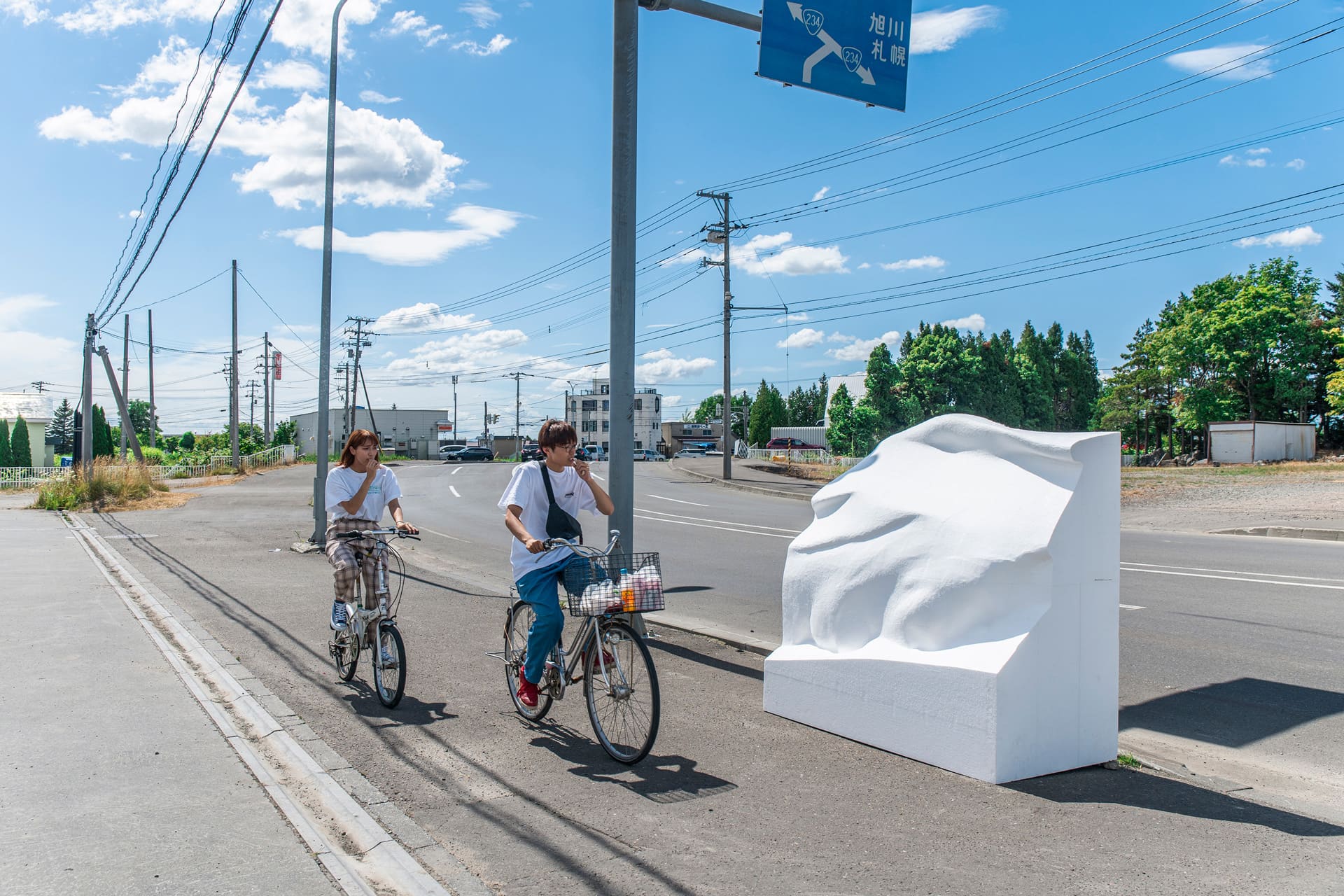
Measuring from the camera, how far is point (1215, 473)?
33.6m

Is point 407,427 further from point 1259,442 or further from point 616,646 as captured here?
point 616,646

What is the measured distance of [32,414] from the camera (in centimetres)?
7119

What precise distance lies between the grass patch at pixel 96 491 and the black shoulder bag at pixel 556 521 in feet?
91.3

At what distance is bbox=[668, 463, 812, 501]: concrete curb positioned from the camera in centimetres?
3269

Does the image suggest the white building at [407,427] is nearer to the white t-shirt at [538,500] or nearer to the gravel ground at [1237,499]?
the gravel ground at [1237,499]

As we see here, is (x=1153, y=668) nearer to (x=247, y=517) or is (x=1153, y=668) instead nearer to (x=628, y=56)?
(x=628, y=56)

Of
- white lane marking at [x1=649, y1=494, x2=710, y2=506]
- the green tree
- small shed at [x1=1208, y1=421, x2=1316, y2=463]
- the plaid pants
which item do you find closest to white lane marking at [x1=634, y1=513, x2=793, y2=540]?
white lane marking at [x1=649, y1=494, x2=710, y2=506]

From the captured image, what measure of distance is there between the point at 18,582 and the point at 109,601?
8.58ft

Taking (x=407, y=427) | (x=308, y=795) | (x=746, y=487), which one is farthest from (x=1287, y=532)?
(x=407, y=427)

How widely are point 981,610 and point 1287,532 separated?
17173mm

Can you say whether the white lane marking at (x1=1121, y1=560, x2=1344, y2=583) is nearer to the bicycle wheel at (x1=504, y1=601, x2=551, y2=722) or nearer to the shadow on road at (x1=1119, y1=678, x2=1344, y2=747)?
the shadow on road at (x1=1119, y1=678, x2=1344, y2=747)

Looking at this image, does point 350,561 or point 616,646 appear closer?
point 616,646

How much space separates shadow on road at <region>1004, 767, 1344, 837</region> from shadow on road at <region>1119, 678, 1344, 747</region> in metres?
1.25

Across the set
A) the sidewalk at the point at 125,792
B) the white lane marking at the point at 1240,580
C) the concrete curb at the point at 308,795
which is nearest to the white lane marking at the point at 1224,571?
the white lane marking at the point at 1240,580
